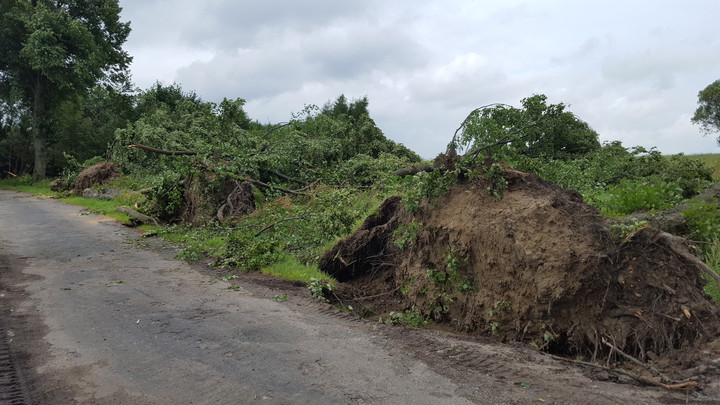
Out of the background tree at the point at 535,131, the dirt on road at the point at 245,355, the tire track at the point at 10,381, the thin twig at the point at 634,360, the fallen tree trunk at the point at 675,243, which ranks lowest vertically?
the tire track at the point at 10,381

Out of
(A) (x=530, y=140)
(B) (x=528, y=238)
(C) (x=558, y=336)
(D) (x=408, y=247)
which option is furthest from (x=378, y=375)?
(A) (x=530, y=140)

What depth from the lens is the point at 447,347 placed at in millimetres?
5184

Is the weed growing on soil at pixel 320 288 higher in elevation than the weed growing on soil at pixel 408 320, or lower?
higher

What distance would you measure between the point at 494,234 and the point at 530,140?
779cm

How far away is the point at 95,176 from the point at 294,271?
2078 cm

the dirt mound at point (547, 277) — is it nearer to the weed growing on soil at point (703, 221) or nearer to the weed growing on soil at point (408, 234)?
the weed growing on soil at point (408, 234)

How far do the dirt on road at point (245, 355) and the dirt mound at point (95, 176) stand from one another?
18840 millimetres

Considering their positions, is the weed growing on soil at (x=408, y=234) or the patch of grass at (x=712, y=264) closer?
the patch of grass at (x=712, y=264)

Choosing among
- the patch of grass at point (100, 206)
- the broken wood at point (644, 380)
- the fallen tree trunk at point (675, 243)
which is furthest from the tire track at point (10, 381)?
the patch of grass at point (100, 206)

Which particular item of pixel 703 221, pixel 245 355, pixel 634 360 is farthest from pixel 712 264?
pixel 245 355

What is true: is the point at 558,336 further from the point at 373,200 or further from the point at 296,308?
the point at 373,200

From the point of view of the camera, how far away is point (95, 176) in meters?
25.4

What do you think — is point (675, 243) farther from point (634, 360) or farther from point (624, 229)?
point (634, 360)

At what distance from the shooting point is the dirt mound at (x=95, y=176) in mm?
25281
